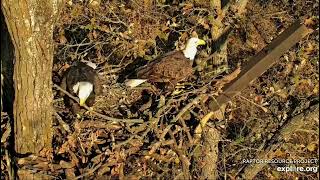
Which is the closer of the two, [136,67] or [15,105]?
[15,105]

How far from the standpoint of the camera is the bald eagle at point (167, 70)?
591 cm

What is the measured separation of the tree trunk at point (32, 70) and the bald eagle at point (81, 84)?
370mm

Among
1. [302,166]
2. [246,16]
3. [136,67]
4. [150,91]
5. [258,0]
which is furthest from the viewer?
[258,0]

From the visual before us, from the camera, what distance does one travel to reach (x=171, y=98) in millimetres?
5242

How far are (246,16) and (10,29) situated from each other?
4522 mm

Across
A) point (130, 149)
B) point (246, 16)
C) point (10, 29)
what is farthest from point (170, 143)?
point (246, 16)

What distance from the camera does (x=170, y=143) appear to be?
196 inches

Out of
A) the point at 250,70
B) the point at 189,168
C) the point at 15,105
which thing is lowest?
the point at 189,168

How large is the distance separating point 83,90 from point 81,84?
0.18 metres

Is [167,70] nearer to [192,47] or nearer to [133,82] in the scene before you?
[133,82]

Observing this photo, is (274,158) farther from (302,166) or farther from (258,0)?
(258,0)

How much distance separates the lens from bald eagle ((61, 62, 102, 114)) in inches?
208

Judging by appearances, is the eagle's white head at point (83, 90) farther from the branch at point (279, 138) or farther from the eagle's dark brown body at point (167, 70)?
the branch at point (279, 138)

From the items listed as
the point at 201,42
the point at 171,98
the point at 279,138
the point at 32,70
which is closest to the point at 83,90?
the point at 32,70
